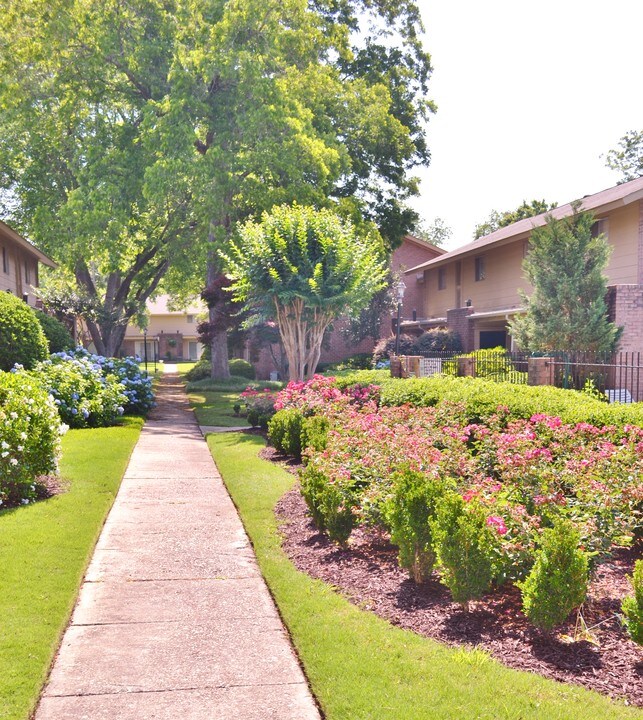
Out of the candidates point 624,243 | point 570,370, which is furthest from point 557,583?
point 624,243

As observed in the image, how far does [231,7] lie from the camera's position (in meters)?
26.3

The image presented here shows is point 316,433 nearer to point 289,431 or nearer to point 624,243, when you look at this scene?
point 289,431

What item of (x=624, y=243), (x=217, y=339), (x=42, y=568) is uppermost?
(x=624, y=243)

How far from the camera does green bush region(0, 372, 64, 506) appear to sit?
867cm

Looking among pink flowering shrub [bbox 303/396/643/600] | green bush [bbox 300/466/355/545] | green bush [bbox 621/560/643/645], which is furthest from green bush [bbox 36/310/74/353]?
green bush [bbox 621/560/643/645]

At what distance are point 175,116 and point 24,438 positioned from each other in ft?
63.8

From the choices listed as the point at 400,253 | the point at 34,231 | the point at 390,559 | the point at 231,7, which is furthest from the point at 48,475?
the point at 400,253

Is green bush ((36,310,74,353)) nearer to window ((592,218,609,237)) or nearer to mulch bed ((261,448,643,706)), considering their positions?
mulch bed ((261,448,643,706))

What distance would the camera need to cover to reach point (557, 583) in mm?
4926

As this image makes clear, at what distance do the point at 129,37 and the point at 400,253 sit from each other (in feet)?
74.2

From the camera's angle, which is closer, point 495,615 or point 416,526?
point 495,615

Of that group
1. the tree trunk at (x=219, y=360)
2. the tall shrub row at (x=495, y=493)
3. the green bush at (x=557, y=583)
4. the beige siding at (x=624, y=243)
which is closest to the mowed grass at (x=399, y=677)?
the green bush at (x=557, y=583)

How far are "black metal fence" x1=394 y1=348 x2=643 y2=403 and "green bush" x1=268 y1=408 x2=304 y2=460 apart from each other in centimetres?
450

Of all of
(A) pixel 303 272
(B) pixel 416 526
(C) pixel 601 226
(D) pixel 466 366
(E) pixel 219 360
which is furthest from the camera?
(E) pixel 219 360
